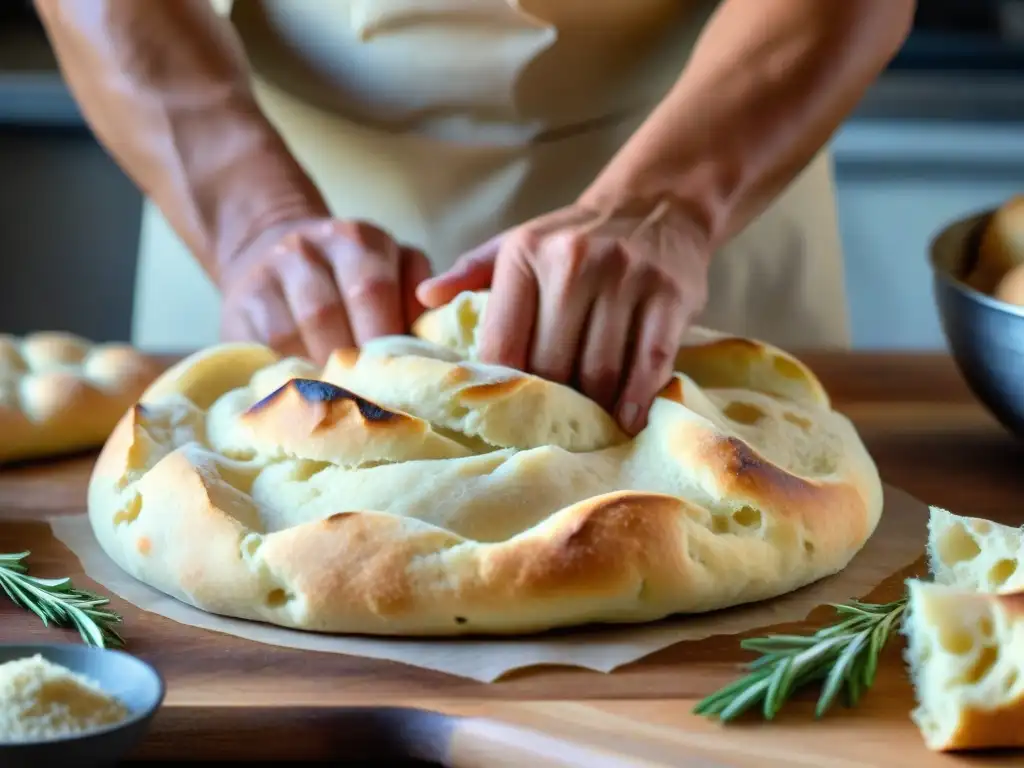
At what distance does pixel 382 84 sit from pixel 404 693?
1.23 meters

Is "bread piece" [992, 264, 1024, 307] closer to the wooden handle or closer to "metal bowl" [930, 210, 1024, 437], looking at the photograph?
"metal bowl" [930, 210, 1024, 437]

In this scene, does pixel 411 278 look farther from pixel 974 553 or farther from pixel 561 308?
pixel 974 553

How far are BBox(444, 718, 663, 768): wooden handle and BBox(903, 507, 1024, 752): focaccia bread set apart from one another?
24 cm

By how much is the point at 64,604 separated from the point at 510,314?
0.53 m

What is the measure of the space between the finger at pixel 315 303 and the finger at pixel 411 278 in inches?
3.1

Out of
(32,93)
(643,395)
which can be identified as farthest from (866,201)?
(643,395)

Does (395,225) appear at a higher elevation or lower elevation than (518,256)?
lower

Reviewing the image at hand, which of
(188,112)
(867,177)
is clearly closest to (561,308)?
(188,112)

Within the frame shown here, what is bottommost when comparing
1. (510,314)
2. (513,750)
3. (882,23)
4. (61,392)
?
(61,392)

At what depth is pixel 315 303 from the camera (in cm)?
154

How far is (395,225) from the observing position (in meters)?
2.22

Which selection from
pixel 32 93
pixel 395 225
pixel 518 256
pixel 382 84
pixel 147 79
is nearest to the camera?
pixel 518 256

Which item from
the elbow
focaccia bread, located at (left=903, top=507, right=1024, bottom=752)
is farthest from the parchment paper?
the elbow

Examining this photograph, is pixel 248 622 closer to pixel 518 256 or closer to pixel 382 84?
pixel 518 256
